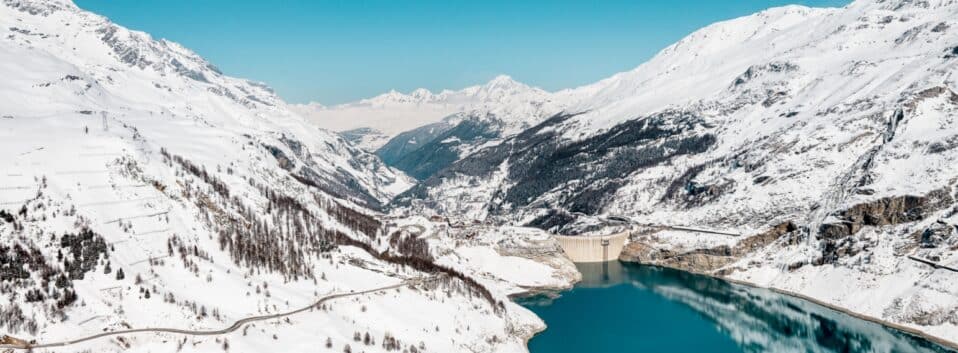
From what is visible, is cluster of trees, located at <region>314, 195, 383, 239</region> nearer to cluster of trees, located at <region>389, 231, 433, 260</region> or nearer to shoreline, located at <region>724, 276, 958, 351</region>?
cluster of trees, located at <region>389, 231, 433, 260</region>

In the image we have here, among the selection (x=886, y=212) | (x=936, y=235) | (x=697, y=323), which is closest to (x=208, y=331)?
(x=697, y=323)

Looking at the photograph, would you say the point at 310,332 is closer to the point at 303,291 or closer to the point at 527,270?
the point at 303,291

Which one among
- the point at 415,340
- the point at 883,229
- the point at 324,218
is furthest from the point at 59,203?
the point at 883,229

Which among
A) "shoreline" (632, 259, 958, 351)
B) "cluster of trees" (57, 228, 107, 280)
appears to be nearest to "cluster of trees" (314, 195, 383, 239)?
"cluster of trees" (57, 228, 107, 280)

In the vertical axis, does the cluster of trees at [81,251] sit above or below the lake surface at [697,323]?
above

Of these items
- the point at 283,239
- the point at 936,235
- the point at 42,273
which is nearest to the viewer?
the point at 42,273

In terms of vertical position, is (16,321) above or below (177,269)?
below

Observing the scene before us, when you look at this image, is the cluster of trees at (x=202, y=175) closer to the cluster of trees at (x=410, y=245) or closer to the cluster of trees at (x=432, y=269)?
the cluster of trees at (x=432, y=269)

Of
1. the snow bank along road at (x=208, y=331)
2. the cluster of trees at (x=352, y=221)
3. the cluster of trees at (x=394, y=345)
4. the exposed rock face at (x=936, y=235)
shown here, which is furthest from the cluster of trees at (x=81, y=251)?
the exposed rock face at (x=936, y=235)

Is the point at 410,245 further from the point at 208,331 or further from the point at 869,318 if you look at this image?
the point at 869,318
